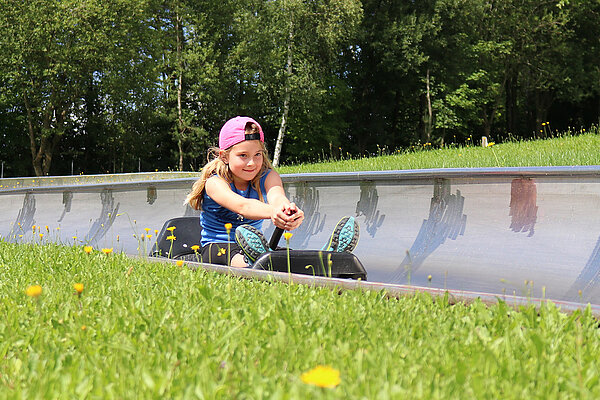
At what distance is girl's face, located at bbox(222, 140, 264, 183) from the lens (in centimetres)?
488

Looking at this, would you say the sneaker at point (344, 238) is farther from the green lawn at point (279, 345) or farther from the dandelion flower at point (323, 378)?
the dandelion flower at point (323, 378)

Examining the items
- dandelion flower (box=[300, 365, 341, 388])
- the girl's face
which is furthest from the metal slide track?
dandelion flower (box=[300, 365, 341, 388])

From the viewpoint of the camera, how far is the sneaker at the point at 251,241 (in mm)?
4367

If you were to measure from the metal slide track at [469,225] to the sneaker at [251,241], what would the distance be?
2.60 ft

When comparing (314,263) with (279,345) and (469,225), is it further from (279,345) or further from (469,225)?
(469,225)

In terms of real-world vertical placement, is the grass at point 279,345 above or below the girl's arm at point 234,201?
below

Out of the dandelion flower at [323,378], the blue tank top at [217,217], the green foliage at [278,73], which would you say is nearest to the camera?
the dandelion flower at [323,378]

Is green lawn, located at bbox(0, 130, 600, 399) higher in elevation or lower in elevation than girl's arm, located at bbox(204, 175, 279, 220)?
lower

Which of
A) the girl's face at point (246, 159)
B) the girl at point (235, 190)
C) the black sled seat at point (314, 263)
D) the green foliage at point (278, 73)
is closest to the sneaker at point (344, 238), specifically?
the black sled seat at point (314, 263)

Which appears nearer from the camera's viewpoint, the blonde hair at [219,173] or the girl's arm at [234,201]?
the girl's arm at [234,201]

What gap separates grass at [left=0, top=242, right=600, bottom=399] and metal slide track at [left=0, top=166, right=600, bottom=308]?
789 mm

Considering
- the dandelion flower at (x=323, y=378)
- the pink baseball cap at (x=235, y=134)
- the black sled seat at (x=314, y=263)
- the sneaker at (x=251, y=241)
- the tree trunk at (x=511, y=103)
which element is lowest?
the black sled seat at (x=314, y=263)

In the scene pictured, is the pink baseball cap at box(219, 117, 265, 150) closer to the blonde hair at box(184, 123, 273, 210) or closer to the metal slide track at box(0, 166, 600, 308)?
the blonde hair at box(184, 123, 273, 210)

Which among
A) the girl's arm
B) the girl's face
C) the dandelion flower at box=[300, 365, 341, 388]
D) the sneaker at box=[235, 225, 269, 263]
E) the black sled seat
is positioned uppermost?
the girl's face
